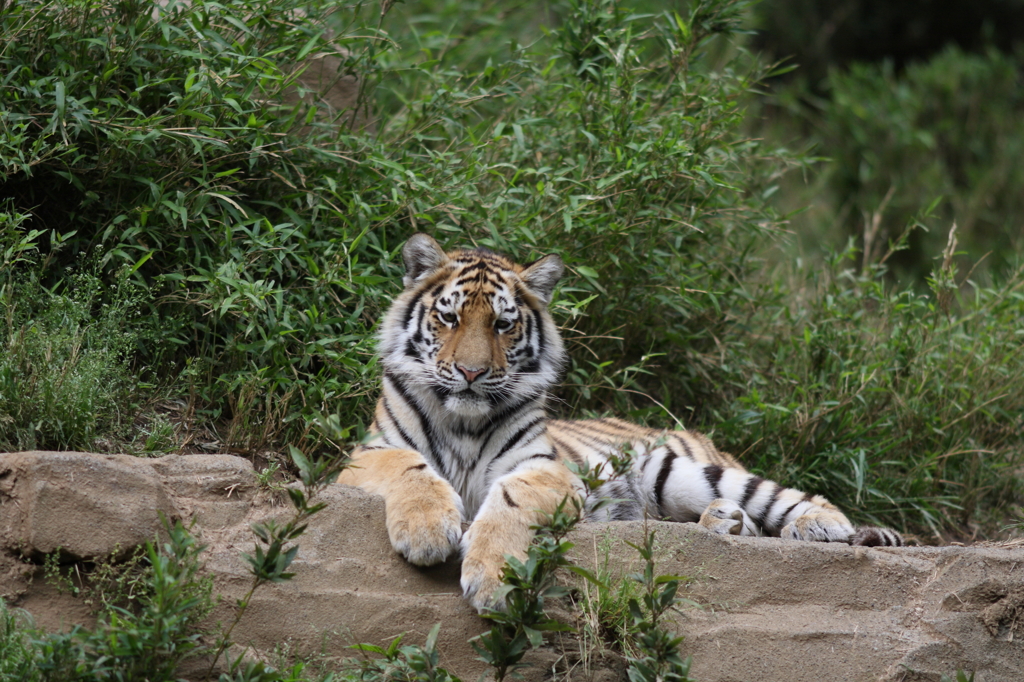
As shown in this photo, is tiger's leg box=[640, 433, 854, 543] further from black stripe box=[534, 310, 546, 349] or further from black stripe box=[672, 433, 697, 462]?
black stripe box=[534, 310, 546, 349]

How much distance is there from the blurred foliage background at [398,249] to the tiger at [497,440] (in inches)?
12.5

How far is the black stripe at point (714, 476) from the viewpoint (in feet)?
13.0

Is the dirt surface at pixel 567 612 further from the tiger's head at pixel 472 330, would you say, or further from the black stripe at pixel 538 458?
the tiger's head at pixel 472 330

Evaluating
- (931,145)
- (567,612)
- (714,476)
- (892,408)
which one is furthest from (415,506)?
(931,145)

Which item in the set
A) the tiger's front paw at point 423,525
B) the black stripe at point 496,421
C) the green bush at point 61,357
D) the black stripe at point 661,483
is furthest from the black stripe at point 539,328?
the green bush at point 61,357

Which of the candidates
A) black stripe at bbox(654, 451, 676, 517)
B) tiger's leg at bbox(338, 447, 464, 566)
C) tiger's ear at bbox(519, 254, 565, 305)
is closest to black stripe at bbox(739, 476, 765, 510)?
black stripe at bbox(654, 451, 676, 517)

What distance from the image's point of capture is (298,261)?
4277mm

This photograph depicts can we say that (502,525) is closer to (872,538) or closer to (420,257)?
(420,257)

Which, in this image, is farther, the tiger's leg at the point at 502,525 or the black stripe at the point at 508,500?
the black stripe at the point at 508,500

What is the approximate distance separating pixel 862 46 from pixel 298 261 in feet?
33.7

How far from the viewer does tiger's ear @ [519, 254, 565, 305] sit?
12.9 feet

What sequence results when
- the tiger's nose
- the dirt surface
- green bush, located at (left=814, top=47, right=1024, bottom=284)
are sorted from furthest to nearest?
green bush, located at (left=814, top=47, right=1024, bottom=284), the tiger's nose, the dirt surface

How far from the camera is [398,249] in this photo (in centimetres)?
433

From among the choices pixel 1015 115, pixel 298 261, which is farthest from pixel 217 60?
pixel 1015 115
